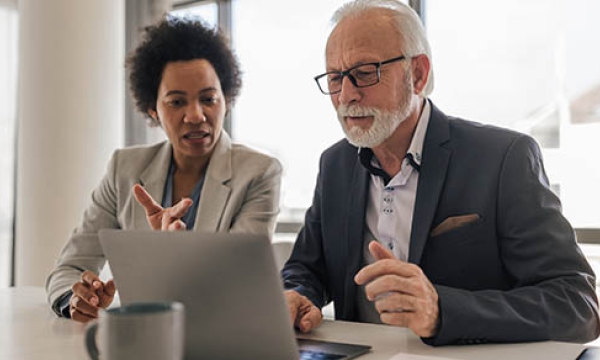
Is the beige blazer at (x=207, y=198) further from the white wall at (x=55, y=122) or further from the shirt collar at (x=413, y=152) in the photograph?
the white wall at (x=55, y=122)

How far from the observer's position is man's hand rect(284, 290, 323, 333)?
1.19m

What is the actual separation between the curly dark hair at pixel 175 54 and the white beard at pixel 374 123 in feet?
2.68

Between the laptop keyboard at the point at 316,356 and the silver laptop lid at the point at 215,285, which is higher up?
the silver laptop lid at the point at 215,285

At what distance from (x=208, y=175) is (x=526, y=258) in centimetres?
108

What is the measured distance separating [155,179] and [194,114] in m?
0.27

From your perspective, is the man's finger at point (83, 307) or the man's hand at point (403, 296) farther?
the man's finger at point (83, 307)

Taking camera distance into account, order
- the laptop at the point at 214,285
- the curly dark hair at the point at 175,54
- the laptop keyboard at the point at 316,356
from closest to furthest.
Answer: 1. the laptop at the point at 214,285
2. the laptop keyboard at the point at 316,356
3. the curly dark hair at the point at 175,54

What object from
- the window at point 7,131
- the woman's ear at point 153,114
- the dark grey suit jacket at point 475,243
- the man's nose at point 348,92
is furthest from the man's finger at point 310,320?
the window at point 7,131

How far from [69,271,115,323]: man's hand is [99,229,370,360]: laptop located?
56 centimetres

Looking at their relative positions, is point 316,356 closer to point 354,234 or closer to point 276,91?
point 354,234

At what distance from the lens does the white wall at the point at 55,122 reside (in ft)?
12.2

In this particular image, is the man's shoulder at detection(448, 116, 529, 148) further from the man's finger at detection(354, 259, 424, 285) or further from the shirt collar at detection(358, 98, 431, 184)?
the man's finger at detection(354, 259, 424, 285)

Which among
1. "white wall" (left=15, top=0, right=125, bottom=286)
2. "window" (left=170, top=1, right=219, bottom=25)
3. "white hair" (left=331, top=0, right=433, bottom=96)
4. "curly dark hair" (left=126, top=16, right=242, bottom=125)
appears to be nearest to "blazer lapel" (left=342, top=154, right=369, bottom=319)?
"white hair" (left=331, top=0, right=433, bottom=96)

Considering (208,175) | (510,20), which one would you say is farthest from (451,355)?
(510,20)
